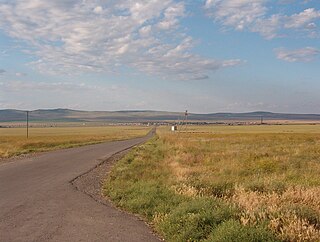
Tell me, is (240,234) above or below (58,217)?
above

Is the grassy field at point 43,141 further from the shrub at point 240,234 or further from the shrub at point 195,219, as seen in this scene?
the shrub at point 240,234

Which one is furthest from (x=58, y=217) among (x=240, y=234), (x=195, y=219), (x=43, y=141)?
(x=43, y=141)

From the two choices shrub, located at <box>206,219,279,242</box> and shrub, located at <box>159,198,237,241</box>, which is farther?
shrub, located at <box>159,198,237,241</box>

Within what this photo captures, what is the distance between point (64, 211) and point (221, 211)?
4181 millimetres

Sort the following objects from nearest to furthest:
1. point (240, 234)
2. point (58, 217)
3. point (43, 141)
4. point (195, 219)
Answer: point (240, 234) < point (195, 219) < point (58, 217) < point (43, 141)

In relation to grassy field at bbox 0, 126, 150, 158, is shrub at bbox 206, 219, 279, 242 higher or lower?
higher

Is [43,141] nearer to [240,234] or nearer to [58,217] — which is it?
[58,217]

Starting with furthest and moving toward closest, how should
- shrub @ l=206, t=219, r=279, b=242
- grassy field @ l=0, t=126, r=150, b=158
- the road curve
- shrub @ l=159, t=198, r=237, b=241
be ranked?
grassy field @ l=0, t=126, r=150, b=158 → the road curve → shrub @ l=159, t=198, r=237, b=241 → shrub @ l=206, t=219, r=279, b=242

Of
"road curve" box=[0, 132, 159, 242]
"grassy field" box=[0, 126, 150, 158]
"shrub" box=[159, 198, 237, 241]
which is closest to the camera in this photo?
"shrub" box=[159, 198, 237, 241]

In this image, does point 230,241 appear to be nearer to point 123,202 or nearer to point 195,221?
point 195,221

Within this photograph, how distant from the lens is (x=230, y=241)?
6711 millimetres

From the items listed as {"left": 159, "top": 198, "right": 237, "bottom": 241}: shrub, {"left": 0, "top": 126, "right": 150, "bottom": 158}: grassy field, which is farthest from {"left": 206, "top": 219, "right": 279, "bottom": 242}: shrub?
{"left": 0, "top": 126, "right": 150, "bottom": 158}: grassy field

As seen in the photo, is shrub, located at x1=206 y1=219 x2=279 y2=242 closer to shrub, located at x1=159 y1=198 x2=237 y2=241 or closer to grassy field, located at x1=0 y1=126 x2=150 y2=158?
shrub, located at x1=159 y1=198 x2=237 y2=241

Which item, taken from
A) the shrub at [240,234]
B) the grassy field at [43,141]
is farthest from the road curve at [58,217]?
the grassy field at [43,141]
